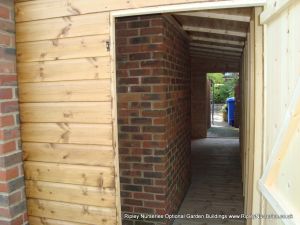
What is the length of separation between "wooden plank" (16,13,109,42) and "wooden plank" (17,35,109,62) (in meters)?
0.04

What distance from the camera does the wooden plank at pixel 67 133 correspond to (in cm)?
229

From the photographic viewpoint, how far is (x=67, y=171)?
2.44 m

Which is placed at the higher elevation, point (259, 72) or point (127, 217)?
point (259, 72)

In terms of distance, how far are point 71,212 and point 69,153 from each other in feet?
1.58

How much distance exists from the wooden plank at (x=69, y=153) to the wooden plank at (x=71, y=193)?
20cm

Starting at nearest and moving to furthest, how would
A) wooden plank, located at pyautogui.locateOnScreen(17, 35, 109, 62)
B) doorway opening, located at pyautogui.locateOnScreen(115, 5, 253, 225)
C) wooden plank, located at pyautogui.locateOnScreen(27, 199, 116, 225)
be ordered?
1. wooden plank, located at pyautogui.locateOnScreen(17, 35, 109, 62)
2. wooden plank, located at pyautogui.locateOnScreen(27, 199, 116, 225)
3. doorway opening, located at pyautogui.locateOnScreen(115, 5, 253, 225)

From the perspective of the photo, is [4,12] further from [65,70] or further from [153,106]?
[153,106]

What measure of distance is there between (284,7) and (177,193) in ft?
10.6

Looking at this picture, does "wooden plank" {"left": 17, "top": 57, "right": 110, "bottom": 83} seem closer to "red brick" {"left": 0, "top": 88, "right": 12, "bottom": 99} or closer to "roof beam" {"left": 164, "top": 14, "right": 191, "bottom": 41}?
"red brick" {"left": 0, "top": 88, "right": 12, "bottom": 99}

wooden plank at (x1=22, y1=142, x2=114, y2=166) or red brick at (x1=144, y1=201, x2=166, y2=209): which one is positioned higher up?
wooden plank at (x1=22, y1=142, x2=114, y2=166)

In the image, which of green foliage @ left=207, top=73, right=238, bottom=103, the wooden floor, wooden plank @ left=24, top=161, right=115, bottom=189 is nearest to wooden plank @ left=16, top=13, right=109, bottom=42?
wooden plank @ left=24, top=161, right=115, bottom=189

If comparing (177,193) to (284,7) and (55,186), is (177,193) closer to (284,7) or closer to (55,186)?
(55,186)

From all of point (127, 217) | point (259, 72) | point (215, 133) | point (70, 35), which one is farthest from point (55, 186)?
point (215, 133)

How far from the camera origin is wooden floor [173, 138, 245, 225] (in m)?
4.49
